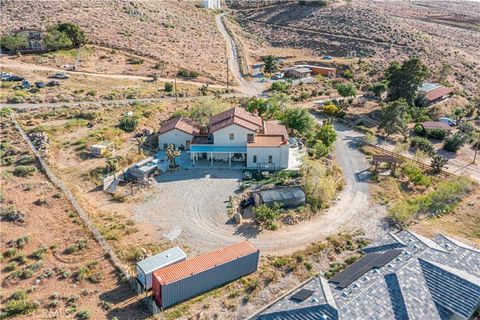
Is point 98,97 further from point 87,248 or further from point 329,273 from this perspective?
point 329,273

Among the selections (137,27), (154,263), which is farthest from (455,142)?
(137,27)

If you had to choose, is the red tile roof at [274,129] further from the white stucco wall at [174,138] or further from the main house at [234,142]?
the white stucco wall at [174,138]

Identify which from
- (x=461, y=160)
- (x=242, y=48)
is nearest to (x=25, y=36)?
(x=242, y=48)

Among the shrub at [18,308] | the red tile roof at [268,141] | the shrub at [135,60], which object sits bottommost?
the shrub at [18,308]

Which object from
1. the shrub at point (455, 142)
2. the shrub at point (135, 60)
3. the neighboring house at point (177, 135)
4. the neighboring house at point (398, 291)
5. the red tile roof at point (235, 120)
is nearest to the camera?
the neighboring house at point (398, 291)

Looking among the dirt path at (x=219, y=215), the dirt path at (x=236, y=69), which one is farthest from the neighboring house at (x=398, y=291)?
the dirt path at (x=236, y=69)

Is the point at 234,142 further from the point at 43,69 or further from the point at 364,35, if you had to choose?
the point at 364,35
